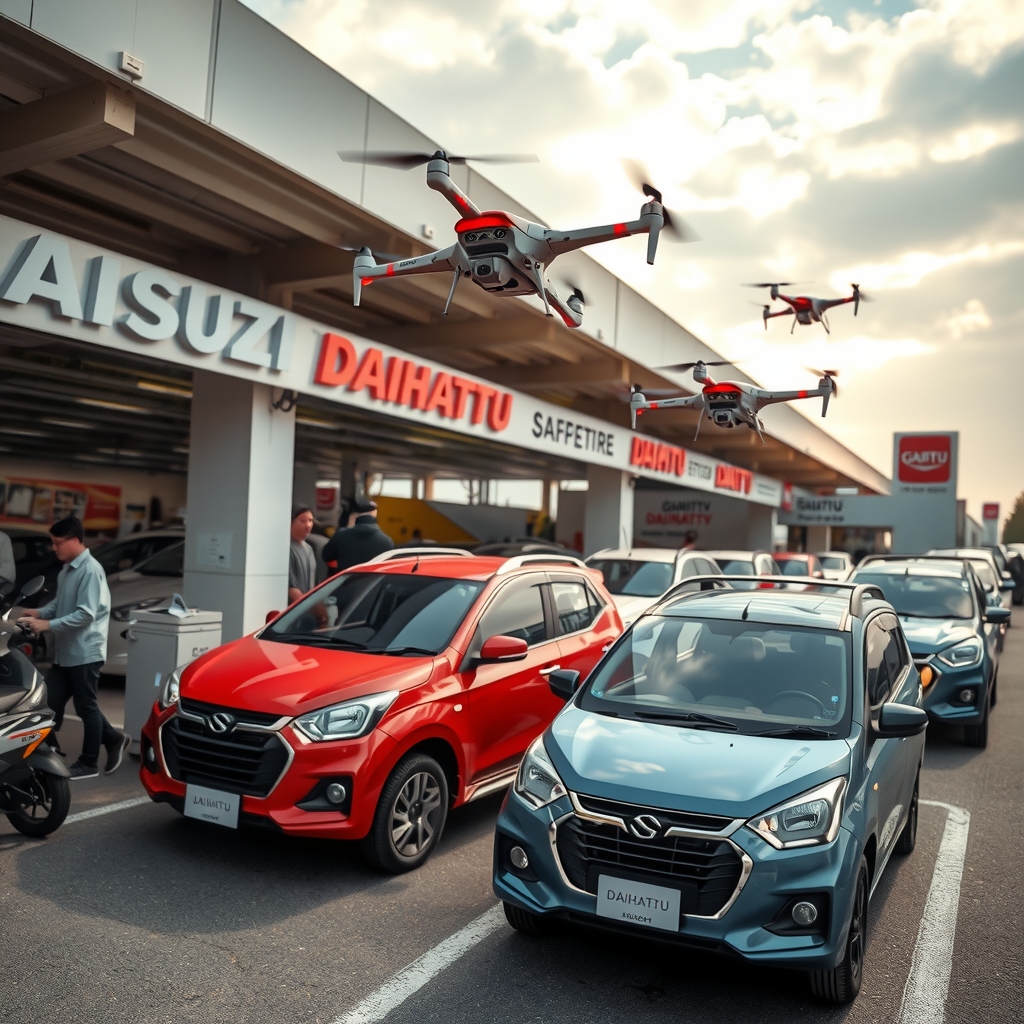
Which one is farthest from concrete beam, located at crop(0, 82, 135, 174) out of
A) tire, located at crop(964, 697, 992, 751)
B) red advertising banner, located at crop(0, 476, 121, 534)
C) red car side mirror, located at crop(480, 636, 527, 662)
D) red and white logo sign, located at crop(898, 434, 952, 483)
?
red and white logo sign, located at crop(898, 434, 952, 483)

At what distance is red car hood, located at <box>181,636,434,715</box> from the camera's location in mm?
4805

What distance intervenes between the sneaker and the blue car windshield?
3.96 meters

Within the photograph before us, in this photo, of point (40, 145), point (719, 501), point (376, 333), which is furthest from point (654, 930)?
point (719, 501)

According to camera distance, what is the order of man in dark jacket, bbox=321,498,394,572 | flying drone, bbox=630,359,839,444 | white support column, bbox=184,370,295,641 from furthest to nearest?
flying drone, bbox=630,359,839,444, white support column, bbox=184,370,295,641, man in dark jacket, bbox=321,498,394,572

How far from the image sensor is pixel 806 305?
15.0m

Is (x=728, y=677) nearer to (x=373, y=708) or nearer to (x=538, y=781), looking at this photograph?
(x=538, y=781)

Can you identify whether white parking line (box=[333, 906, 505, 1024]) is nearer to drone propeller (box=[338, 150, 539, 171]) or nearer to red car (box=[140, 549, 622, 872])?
red car (box=[140, 549, 622, 872])

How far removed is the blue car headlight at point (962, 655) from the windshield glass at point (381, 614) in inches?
200

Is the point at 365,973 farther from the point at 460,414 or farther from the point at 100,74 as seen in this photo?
the point at 460,414

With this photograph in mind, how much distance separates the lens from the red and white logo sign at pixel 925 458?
41125mm

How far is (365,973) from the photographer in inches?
148

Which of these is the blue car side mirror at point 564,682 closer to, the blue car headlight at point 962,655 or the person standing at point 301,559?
the person standing at point 301,559

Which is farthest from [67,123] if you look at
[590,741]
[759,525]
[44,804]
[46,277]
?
[759,525]

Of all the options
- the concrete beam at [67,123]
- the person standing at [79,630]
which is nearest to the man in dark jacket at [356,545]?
the person standing at [79,630]
